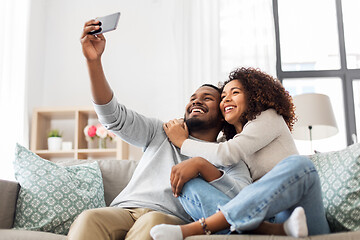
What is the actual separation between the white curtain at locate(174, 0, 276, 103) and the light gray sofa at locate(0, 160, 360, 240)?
1.74 m

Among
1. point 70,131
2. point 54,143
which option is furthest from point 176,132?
point 70,131

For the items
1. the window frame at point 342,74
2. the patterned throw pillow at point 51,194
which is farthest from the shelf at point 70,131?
the window frame at point 342,74

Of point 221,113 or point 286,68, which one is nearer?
point 221,113

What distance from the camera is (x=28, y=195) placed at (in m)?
1.96

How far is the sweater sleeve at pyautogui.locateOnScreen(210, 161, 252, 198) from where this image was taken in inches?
→ 59.9

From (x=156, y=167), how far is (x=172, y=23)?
97.3 inches

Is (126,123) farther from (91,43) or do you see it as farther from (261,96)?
(261,96)

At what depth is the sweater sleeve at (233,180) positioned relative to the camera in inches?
59.9

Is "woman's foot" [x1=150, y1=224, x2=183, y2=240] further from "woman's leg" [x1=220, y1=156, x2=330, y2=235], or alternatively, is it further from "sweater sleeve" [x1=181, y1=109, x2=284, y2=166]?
"sweater sleeve" [x1=181, y1=109, x2=284, y2=166]

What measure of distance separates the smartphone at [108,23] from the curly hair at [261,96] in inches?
26.3

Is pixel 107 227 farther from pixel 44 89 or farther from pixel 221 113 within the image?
pixel 44 89

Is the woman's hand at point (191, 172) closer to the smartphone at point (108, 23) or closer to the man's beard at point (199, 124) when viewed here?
the man's beard at point (199, 124)

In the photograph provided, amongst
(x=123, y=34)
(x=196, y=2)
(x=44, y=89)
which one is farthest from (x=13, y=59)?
(x=196, y=2)

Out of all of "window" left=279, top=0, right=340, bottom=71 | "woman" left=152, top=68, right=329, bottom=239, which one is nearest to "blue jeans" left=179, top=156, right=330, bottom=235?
"woman" left=152, top=68, right=329, bottom=239
